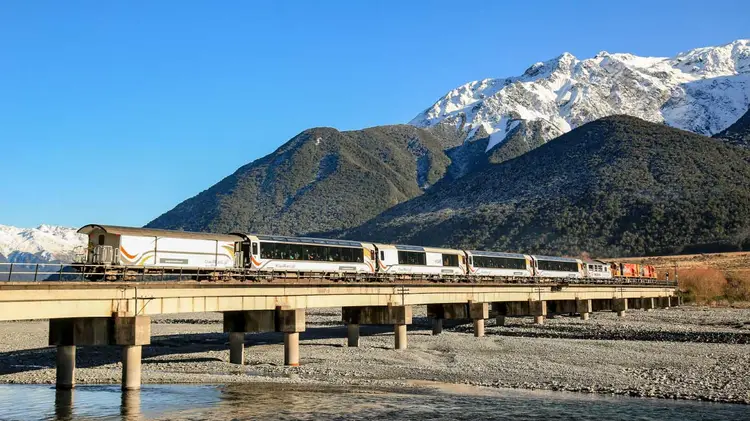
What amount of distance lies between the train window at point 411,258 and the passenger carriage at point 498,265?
20.0 feet

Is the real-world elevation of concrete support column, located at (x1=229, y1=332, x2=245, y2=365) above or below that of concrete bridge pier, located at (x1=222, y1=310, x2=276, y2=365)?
below

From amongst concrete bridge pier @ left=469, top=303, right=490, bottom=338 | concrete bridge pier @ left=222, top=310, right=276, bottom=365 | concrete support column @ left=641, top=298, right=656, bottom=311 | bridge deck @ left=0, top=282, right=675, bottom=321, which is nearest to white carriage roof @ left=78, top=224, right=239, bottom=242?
concrete bridge pier @ left=222, top=310, right=276, bottom=365

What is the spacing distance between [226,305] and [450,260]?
30.6m

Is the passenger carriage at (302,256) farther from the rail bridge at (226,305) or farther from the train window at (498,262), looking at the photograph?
the train window at (498,262)

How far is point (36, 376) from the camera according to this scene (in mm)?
37250

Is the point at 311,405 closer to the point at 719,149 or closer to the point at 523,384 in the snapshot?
the point at 523,384

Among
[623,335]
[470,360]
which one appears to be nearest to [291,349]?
[470,360]

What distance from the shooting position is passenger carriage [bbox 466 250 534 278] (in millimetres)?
67500

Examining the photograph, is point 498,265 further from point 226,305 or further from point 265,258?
point 226,305

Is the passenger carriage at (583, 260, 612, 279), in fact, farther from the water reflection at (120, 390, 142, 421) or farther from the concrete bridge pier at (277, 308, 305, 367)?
the water reflection at (120, 390, 142, 421)

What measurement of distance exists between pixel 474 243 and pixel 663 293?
7880 cm

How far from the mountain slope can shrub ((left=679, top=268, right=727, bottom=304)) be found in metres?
40.4

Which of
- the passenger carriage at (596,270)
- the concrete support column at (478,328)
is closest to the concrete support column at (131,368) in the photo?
the concrete support column at (478,328)

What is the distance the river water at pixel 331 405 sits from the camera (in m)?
26.3
